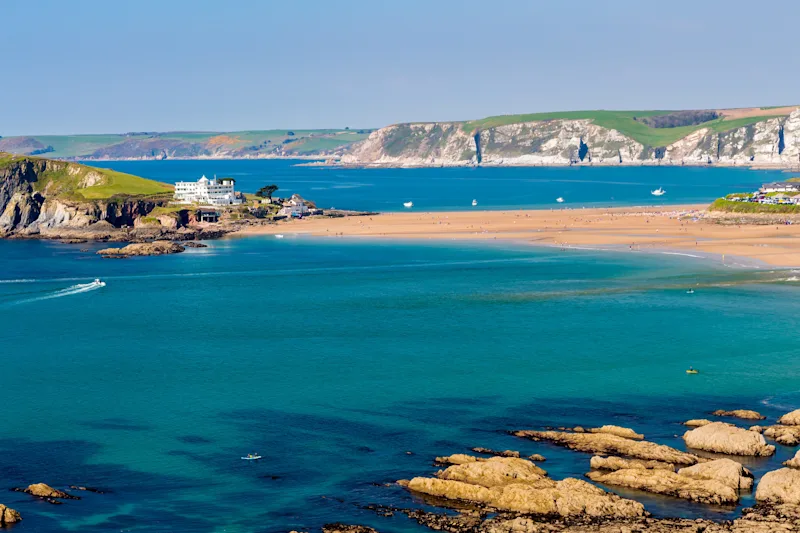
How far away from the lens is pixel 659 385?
64.5 m

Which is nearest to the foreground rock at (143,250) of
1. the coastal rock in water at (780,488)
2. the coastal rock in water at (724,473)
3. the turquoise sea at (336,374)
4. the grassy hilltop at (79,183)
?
the turquoise sea at (336,374)

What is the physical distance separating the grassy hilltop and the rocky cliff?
0.61ft

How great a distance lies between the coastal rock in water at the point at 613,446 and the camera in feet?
160

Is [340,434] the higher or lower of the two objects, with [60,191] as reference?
lower

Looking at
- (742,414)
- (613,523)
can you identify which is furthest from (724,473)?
(742,414)

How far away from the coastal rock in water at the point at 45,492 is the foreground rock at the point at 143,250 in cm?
9537

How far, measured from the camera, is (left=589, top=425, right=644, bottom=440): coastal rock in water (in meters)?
52.3

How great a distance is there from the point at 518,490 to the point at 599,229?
121537mm

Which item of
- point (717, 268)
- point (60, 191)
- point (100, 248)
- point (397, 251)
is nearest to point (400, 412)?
point (717, 268)

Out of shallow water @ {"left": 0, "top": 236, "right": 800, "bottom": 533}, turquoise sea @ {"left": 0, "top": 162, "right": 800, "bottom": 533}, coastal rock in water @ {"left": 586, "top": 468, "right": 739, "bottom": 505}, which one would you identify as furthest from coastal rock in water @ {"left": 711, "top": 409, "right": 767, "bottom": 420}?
coastal rock in water @ {"left": 586, "top": 468, "right": 739, "bottom": 505}

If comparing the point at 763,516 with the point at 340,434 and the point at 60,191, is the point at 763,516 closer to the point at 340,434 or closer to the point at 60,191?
the point at 340,434

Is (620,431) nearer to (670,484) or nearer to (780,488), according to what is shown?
(670,484)

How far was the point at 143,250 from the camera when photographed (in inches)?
5571

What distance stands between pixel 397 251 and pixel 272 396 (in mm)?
78402
